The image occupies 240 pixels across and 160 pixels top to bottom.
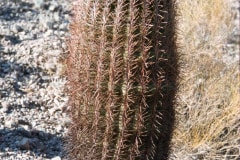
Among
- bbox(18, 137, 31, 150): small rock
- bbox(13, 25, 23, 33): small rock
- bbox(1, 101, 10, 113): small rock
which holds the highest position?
bbox(13, 25, 23, 33): small rock

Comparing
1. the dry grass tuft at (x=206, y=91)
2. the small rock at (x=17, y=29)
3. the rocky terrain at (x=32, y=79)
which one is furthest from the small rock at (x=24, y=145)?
the small rock at (x=17, y=29)

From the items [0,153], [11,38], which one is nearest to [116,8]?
[0,153]

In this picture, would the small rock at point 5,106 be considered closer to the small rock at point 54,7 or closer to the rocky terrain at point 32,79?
the rocky terrain at point 32,79

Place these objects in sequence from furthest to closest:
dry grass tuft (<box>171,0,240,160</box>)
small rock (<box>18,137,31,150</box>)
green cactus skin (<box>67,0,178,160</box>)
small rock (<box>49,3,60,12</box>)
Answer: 1. small rock (<box>49,3,60,12</box>)
2. dry grass tuft (<box>171,0,240,160</box>)
3. small rock (<box>18,137,31,150</box>)
4. green cactus skin (<box>67,0,178,160</box>)

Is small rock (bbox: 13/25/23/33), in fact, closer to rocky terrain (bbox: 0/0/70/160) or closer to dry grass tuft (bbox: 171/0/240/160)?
rocky terrain (bbox: 0/0/70/160)

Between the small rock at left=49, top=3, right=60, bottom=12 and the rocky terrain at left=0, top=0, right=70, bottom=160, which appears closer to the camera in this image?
the rocky terrain at left=0, top=0, right=70, bottom=160

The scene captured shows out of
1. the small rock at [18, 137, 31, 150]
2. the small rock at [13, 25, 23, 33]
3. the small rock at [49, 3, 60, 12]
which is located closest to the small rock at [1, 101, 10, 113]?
the small rock at [18, 137, 31, 150]
